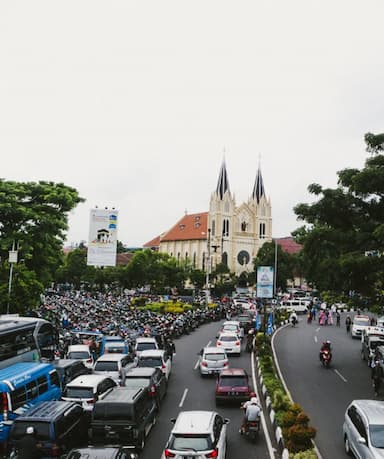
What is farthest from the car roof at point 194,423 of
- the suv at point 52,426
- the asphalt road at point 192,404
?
the suv at point 52,426

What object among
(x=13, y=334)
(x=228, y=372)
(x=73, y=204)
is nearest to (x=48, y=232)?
(x=73, y=204)

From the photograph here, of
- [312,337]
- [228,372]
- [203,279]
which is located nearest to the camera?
[228,372]

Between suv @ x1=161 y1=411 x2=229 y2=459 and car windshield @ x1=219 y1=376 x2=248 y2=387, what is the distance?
5.33 metres

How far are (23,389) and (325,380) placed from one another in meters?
13.2

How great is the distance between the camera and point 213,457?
33.6 ft

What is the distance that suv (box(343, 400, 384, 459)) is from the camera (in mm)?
10297

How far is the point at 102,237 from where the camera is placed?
83.7 ft

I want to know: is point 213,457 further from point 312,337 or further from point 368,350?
point 312,337

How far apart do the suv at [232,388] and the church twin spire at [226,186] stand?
3584 inches

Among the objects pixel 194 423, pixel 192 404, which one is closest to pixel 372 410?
pixel 194 423

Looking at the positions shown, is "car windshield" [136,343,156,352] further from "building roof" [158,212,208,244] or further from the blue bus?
"building roof" [158,212,208,244]

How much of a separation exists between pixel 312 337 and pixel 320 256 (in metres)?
12.9

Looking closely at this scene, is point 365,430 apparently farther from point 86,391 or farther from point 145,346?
point 145,346

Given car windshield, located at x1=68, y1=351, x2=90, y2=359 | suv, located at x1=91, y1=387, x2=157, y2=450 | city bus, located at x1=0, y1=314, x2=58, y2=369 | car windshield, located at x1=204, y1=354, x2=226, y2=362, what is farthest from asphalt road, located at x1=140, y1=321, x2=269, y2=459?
city bus, located at x1=0, y1=314, x2=58, y2=369
